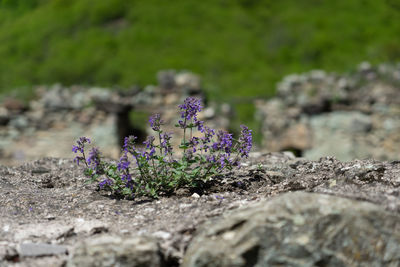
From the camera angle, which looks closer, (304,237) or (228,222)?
(304,237)

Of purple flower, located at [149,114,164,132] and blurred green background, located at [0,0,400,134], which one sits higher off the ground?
blurred green background, located at [0,0,400,134]

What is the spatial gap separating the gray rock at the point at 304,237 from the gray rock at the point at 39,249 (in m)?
0.95

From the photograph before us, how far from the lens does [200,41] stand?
21.5 metres

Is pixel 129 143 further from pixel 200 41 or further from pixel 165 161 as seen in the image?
pixel 200 41

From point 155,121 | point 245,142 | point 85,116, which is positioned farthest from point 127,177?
point 85,116

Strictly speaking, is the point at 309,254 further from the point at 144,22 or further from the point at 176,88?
the point at 144,22

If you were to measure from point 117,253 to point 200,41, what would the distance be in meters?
18.9

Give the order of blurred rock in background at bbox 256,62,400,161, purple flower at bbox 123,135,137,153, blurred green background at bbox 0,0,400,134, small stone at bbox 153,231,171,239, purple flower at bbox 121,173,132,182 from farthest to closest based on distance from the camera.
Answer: blurred green background at bbox 0,0,400,134 < blurred rock in background at bbox 256,62,400,161 < purple flower at bbox 121,173,132,182 < purple flower at bbox 123,135,137,153 < small stone at bbox 153,231,171,239

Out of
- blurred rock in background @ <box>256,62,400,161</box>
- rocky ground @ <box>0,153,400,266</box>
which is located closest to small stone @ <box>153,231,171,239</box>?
rocky ground @ <box>0,153,400,266</box>

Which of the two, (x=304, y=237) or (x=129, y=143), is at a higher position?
(x=129, y=143)

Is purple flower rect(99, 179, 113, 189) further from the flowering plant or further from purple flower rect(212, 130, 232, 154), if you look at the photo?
purple flower rect(212, 130, 232, 154)

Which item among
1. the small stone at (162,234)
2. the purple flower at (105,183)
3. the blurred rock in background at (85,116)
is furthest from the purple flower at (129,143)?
the blurred rock in background at (85,116)

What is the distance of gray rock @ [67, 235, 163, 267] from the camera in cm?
319

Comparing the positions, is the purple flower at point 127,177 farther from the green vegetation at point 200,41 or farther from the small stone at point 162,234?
the green vegetation at point 200,41
